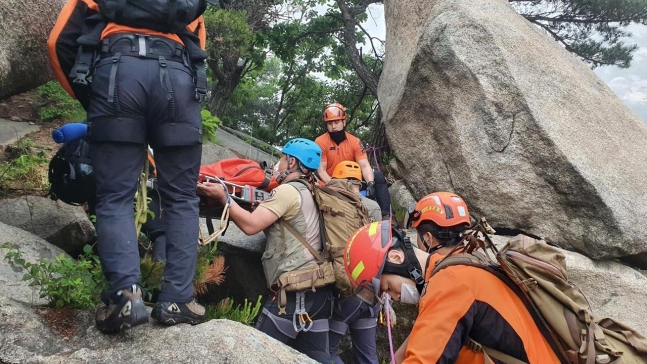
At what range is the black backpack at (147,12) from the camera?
11.4 ft

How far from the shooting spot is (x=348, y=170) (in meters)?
7.88

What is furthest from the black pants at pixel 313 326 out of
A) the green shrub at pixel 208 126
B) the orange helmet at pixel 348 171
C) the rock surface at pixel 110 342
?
the orange helmet at pixel 348 171

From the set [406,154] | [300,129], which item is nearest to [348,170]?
[406,154]

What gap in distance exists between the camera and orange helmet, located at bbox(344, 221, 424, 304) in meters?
3.29

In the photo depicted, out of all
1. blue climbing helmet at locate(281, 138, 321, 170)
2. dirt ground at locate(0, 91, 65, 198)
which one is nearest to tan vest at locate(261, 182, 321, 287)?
blue climbing helmet at locate(281, 138, 321, 170)

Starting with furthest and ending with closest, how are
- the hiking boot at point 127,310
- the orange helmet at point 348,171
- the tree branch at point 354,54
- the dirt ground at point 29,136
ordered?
the tree branch at point 354,54
the orange helmet at point 348,171
the dirt ground at point 29,136
the hiking boot at point 127,310

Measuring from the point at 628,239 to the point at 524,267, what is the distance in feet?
16.6

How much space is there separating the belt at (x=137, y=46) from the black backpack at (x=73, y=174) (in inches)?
49.7

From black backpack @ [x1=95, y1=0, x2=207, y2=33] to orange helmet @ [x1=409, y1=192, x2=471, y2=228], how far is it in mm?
2092

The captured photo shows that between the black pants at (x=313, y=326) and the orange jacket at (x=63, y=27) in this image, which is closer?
the orange jacket at (x=63, y=27)

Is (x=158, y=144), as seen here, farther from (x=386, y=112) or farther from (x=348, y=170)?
(x=386, y=112)

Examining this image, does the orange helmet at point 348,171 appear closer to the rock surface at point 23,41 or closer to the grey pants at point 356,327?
the grey pants at point 356,327

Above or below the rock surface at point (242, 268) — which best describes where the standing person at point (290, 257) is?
above

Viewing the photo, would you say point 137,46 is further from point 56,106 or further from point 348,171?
point 56,106
